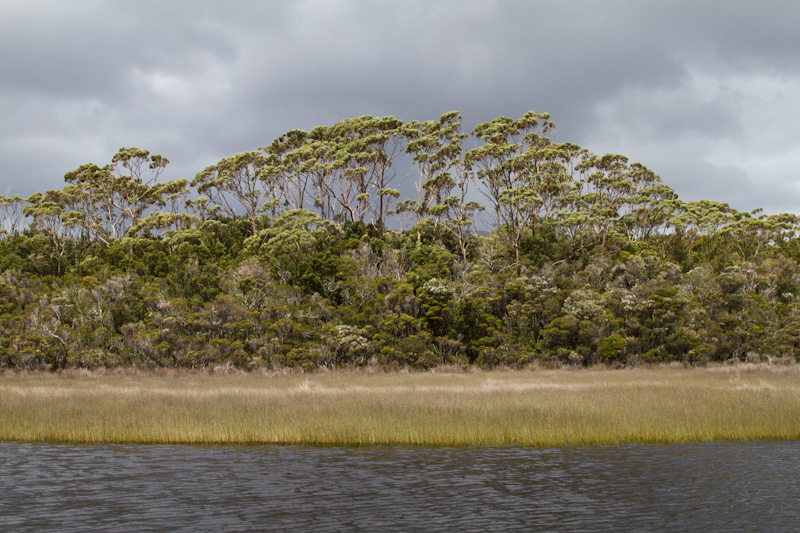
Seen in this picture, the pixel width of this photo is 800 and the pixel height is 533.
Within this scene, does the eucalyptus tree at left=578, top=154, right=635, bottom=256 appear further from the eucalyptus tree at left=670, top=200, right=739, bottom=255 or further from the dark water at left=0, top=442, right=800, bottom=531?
the dark water at left=0, top=442, right=800, bottom=531

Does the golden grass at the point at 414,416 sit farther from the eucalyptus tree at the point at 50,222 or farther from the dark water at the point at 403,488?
the eucalyptus tree at the point at 50,222

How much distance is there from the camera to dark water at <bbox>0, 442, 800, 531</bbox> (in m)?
11.9

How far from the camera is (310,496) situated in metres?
13.5

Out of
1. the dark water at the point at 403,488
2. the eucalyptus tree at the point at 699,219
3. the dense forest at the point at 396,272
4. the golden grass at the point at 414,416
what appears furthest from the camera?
the eucalyptus tree at the point at 699,219

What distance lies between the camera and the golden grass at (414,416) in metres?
19.1

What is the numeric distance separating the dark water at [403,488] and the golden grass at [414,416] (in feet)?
2.91

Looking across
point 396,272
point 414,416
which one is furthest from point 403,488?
point 396,272

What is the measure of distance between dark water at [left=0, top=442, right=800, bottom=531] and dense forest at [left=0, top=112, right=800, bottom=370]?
27.5m

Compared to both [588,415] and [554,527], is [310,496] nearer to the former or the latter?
[554,527]

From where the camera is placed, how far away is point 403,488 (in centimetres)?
1398

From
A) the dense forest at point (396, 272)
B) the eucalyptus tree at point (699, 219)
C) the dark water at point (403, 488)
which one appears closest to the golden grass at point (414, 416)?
the dark water at point (403, 488)

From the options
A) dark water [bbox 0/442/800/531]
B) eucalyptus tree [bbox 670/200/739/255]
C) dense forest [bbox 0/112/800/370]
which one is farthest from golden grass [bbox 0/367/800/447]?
eucalyptus tree [bbox 670/200/739/255]

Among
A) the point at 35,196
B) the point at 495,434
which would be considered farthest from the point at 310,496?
the point at 35,196

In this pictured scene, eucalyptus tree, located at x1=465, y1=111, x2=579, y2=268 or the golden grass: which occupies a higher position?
eucalyptus tree, located at x1=465, y1=111, x2=579, y2=268
